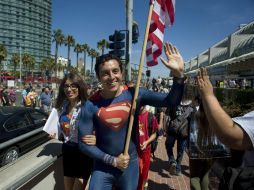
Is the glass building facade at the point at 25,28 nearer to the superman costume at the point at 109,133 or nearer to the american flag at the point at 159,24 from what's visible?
the american flag at the point at 159,24

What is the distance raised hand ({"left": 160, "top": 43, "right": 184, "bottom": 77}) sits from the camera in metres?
2.32

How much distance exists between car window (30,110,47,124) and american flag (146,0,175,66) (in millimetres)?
5937

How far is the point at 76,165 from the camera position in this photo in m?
3.22

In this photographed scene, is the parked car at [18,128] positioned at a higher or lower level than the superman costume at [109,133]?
lower

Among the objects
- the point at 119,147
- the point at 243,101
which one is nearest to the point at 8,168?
the point at 119,147

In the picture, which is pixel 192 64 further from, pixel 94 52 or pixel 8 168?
pixel 8 168

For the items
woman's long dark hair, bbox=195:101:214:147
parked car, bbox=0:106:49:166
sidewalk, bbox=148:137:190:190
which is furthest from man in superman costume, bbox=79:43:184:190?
parked car, bbox=0:106:49:166

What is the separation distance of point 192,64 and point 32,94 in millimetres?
62249

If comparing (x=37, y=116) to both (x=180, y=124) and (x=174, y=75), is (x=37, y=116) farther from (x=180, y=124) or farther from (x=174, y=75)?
(x=174, y=75)

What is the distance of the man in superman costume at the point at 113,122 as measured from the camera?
2.42 meters

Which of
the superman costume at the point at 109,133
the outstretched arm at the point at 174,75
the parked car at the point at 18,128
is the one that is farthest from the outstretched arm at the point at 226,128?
the parked car at the point at 18,128

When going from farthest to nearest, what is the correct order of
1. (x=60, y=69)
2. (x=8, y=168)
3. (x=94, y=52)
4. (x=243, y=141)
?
1. (x=60, y=69)
2. (x=94, y=52)
3. (x=8, y=168)
4. (x=243, y=141)

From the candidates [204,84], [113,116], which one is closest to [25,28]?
[113,116]

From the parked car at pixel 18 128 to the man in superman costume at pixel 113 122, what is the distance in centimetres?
403
